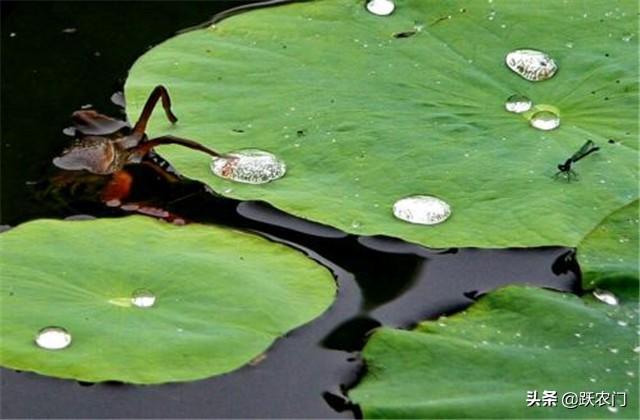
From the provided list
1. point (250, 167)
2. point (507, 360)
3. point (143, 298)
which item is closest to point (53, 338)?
point (143, 298)

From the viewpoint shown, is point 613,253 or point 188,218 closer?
point 613,253

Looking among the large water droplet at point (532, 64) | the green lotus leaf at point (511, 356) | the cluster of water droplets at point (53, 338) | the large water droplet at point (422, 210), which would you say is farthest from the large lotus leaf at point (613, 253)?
the cluster of water droplets at point (53, 338)

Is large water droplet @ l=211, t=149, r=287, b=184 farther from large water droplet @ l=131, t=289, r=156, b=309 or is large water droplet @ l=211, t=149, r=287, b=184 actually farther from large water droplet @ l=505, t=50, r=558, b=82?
large water droplet @ l=505, t=50, r=558, b=82

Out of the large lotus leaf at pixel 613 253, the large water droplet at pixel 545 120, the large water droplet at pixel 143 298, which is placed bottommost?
the large water droplet at pixel 143 298

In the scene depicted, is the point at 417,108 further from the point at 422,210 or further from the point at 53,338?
the point at 53,338

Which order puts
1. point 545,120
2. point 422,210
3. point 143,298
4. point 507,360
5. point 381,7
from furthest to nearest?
point 381,7
point 545,120
point 422,210
point 143,298
point 507,360

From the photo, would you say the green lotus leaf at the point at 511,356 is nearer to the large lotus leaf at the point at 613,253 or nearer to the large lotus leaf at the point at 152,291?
the large lotus leaf at the point at 613,253
